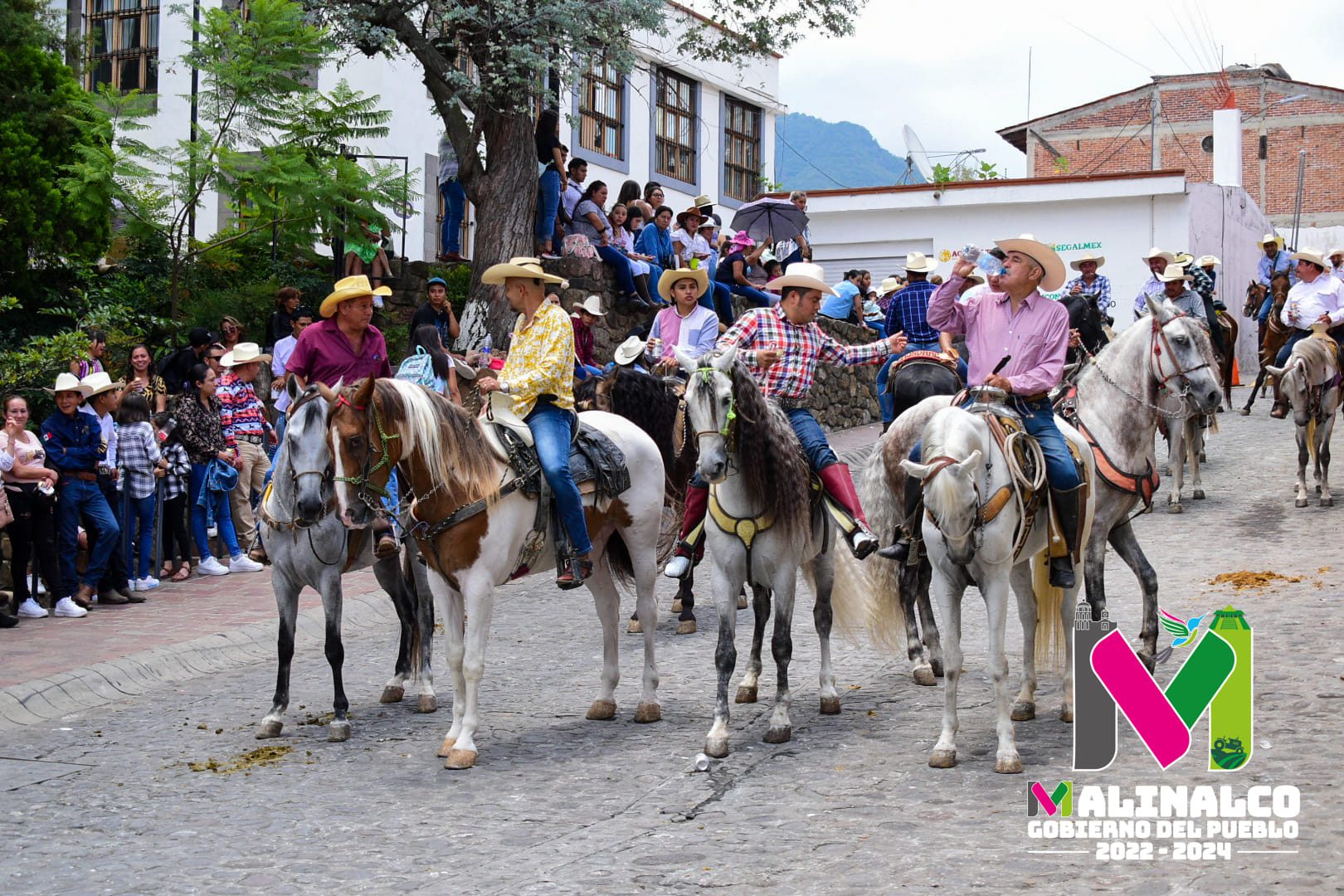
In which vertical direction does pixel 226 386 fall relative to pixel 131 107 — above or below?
below

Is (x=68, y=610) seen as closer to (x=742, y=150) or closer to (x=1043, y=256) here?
(x=1043, y=256)

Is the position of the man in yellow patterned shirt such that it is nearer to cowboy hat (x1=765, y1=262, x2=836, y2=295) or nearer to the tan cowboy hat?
cowboy hat (x1=765, y1=262, x2=836, y2=295)

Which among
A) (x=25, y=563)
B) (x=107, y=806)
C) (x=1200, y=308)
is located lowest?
(x=107, y=806)

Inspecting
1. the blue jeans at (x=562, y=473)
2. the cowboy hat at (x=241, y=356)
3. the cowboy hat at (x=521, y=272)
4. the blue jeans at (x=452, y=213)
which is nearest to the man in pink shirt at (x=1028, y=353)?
the blue jeans at (x=562, y=473)

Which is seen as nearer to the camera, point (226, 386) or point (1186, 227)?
point (226, 386)

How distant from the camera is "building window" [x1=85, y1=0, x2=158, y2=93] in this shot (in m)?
25.4

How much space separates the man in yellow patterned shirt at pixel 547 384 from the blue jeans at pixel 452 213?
12.3m

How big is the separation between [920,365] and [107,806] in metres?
7.46

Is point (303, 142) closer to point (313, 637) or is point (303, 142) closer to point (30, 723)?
point (313, 637)

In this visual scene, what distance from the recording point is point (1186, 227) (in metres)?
30.5

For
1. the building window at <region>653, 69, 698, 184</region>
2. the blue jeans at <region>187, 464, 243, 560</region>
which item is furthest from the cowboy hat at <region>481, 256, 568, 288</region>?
the building window at <region>653, 69, 698, 184</region>

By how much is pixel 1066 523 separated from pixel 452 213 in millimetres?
14649

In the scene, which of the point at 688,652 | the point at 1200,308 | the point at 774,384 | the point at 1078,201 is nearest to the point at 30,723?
the point at 688,652

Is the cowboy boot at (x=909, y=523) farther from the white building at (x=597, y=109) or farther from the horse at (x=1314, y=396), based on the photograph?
the white building at (x=597, y=109)
